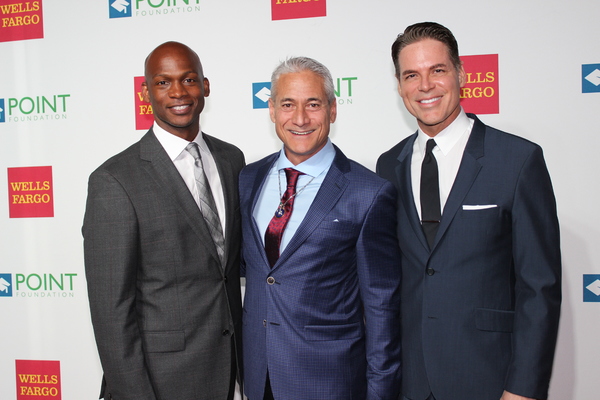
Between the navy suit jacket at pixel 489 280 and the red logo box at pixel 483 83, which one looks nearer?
the navy suit jacket at pixel 489 280

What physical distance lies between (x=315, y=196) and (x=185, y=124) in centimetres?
59

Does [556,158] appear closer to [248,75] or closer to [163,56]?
[248,75]

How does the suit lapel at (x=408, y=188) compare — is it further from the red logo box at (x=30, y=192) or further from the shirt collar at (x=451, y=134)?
the red logo box at (x=30, y=192)

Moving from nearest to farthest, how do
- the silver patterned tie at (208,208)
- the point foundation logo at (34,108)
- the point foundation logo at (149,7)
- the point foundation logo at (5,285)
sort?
the silver patterned tie at (208,208) → the point foundation logo at (149,7) → the point foundation logo at (34,108) → the point foundation logo at (5,285)

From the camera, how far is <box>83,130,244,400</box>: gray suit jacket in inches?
60.7


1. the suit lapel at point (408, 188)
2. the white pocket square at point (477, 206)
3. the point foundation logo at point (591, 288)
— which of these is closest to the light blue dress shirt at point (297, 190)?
the suit lapel at point (408, 188)

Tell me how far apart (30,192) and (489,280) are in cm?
286

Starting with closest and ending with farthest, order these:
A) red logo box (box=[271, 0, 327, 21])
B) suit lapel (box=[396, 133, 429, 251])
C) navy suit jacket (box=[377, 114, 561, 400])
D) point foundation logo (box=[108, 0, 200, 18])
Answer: navy suit jacket (box=[377, 114, 561, 400]), suit lapel (box=[396, 133, 429, 251]), red logo box (box=[271, 0, 327, 21]), point foundation logo (box=[108, 0, 200, 18])

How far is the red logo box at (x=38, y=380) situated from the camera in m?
3.07

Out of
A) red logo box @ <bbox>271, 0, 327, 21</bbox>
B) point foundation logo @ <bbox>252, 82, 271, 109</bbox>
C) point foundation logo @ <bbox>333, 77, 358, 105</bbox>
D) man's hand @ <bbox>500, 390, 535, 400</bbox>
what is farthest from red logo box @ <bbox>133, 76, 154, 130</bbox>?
man's hand @ <bbox>500, 390, 535, 400</bbox>

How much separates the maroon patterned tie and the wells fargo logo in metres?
2.36

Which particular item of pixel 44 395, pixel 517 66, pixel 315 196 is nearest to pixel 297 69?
pixel 315 196

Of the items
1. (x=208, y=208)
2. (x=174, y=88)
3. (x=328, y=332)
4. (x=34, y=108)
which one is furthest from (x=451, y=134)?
(x=34, y=108)

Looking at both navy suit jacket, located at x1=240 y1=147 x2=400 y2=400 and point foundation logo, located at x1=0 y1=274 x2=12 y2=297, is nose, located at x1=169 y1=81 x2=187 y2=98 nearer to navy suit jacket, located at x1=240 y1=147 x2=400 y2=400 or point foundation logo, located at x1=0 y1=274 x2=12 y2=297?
navy suit jacket, located at x1=240 y1=147 x2=400 y2=400
